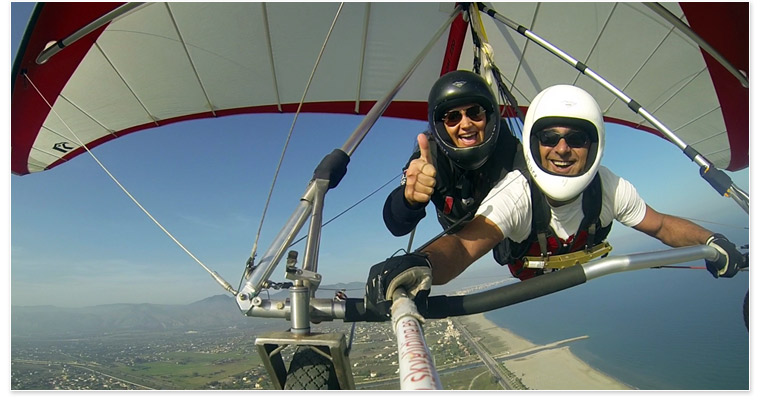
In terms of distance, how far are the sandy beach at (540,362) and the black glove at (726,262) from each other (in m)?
16.0

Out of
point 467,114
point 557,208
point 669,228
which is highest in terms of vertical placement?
point 467,114

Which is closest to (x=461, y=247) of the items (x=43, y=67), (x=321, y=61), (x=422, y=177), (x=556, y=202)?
(x=422, y=177)

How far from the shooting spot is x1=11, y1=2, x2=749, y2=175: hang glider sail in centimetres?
337

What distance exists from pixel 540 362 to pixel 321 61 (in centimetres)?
2336

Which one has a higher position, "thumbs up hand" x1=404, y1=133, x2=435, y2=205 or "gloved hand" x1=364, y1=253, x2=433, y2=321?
"thumbs up hand" x1=404, y1=133, x2=435, y2=205

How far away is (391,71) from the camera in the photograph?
5.11 metres

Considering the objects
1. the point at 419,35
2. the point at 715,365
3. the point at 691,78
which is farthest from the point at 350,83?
the point at 715,365

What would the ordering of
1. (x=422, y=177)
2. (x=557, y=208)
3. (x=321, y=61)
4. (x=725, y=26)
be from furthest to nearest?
(x=321, y=61), (x=725, y=26), (x=557, y=208), (x=422, y=177)

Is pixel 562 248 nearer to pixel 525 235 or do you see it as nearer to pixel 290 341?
pixel 525 235

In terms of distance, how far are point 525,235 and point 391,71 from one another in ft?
12.4

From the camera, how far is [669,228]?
7.12ft

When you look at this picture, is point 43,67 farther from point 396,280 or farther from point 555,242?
point 555,242

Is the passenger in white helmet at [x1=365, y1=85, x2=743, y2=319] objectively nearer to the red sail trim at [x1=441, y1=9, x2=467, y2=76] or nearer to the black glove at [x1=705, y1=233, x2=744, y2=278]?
the black glove at [x1=705, y1=233, x2=744, y2=278]

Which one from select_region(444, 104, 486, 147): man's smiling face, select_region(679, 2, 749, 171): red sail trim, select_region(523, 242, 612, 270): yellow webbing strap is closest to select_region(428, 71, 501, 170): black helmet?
select_region(444, 104, 486, 147): man's smiling face
